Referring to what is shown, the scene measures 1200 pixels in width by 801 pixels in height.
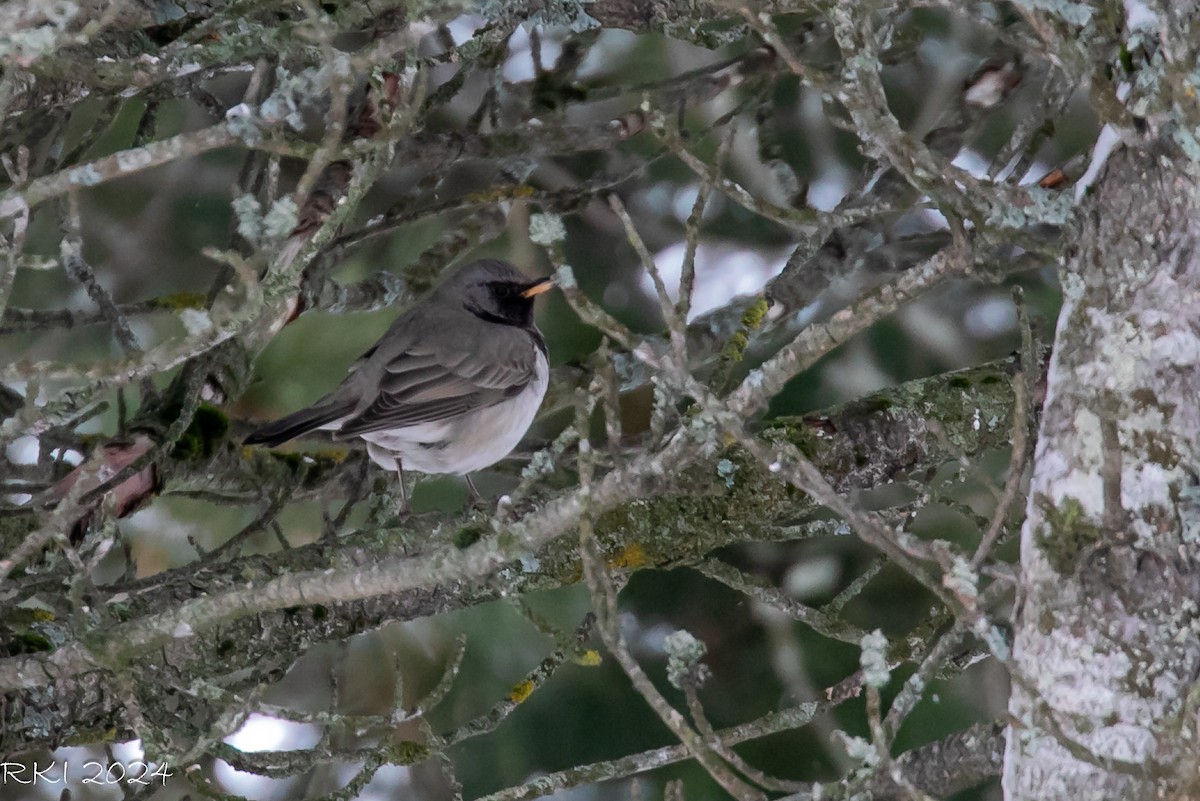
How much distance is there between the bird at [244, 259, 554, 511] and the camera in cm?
425

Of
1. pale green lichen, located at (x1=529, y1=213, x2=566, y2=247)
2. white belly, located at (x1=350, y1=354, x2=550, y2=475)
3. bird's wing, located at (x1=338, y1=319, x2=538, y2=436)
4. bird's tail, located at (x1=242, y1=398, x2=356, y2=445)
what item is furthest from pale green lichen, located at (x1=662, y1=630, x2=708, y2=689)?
white belly, located at (x1=350, y1=354, x2=550, y2=475)

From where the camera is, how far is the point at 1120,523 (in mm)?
1906

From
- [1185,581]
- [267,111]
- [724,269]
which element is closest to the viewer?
[1185,581]

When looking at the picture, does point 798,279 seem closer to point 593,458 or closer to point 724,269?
point 724,269

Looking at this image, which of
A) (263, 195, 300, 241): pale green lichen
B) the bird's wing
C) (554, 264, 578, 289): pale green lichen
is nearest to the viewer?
(554, 264, 578, 289): pale green lichen

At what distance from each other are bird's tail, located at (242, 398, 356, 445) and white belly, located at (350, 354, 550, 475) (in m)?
0.25

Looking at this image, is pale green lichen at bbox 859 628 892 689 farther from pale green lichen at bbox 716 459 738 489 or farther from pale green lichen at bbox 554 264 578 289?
pale green lichen at bbox 716 459 738 489

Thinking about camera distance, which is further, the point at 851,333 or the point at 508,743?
the point at 508,743

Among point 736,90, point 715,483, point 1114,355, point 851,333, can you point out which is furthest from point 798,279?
point 1114,355

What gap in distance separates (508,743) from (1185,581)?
10.7 ft

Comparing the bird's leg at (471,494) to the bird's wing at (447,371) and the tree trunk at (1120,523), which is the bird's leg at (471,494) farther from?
the tree trunk at (1120,523)

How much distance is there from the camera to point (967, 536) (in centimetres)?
452

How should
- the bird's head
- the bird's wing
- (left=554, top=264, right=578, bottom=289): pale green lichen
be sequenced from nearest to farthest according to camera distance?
(left=554, top=264, right=578, bottom=289): pale green lichen < the bird's wing < the bird's head

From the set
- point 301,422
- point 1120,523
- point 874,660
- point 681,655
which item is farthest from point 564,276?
point 301,422
